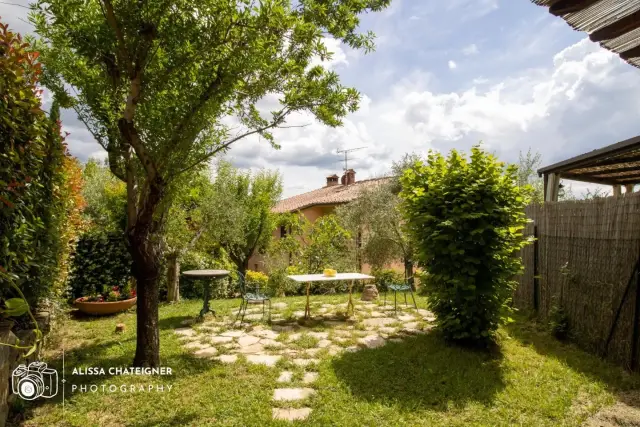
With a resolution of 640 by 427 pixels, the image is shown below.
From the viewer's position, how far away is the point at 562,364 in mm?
4305

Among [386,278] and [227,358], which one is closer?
[227,358]

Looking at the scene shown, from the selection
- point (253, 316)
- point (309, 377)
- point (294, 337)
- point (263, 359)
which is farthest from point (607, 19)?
point (253, 316)

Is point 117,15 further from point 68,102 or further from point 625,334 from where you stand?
point 625,334

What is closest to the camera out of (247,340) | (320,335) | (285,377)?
(285,377)

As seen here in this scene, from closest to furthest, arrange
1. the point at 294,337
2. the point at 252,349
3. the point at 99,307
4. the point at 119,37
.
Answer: the point at 119,37 → the point at 252,349 → the point at 294,337 → the point at 99,307

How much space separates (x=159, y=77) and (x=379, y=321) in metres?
5.02

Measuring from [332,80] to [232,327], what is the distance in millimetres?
4174

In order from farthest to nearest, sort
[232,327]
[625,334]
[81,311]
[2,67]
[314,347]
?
[81,311] < [232,327] < [314,347] < [625,334] < [2,67]

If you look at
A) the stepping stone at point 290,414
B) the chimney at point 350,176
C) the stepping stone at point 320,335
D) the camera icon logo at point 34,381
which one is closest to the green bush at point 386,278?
the stepping stone at point 320,335

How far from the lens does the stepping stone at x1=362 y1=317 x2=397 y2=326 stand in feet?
20.6

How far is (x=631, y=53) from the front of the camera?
1.52 meters

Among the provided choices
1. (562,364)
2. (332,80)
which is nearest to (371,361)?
(562,364)

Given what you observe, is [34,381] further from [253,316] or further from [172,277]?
Answer: [172,277]

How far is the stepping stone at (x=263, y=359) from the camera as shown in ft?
14.6
